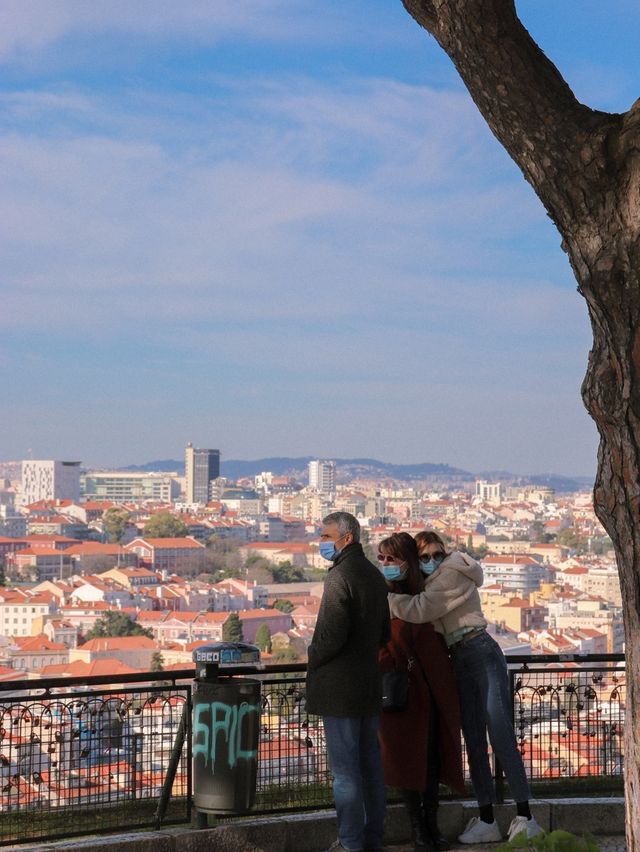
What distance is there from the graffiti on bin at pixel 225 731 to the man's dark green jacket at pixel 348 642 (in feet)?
1.34

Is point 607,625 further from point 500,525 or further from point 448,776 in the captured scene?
point 448,776

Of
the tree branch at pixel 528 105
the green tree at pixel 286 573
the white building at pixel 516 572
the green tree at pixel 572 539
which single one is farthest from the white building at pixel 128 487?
the tree branch at pixel 528 105

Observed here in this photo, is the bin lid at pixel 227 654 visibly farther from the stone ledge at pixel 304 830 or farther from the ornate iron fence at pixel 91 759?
the stone ledge at pixel 304 830

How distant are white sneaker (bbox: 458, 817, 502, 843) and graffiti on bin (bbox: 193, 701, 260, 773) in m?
1.12

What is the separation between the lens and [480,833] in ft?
17.9

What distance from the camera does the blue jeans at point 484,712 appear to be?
5.41 meters

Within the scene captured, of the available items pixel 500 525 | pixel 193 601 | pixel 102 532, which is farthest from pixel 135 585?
pixel 500 525

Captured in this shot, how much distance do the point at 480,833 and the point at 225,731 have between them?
135 cm

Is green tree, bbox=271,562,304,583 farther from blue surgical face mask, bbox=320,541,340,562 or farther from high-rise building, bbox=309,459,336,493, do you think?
blue surgical face mask, bbox=320,541,340,562

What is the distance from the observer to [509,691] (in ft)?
19.3

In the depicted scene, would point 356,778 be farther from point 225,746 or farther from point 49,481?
point 49,481

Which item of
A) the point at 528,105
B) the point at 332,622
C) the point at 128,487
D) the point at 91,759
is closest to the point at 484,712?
the point at 332,622

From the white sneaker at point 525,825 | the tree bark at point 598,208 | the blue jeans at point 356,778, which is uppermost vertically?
the tree bark at point 598,208

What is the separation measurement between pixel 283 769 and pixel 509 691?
1.24 m
